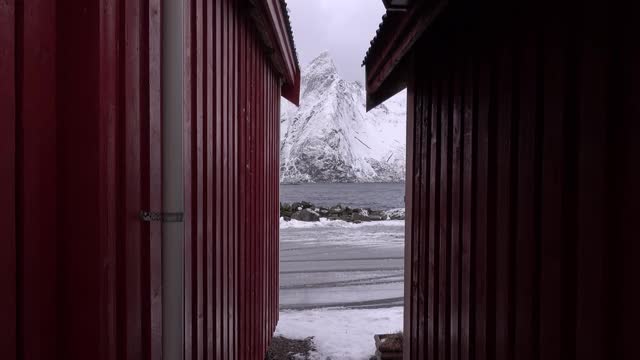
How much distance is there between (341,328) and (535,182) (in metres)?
4.82

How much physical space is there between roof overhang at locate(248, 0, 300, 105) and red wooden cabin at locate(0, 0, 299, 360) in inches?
39.2

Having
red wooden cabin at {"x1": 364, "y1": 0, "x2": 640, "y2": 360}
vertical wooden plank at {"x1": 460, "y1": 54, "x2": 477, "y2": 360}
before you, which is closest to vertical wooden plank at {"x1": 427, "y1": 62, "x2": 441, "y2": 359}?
red wooden cabin at {"x1": 364, "y1": 0, "x2": 640, "y2": 360}

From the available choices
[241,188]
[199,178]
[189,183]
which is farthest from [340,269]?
[189,183]

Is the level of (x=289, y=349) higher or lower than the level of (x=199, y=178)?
lower

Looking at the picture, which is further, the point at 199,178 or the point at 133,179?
the point at 199,178

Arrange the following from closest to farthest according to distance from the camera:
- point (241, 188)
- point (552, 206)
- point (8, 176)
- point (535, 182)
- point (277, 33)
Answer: point (8, 176)
point (552, 206)
point (535, 182)
point (241, 188)
point (277, 33)

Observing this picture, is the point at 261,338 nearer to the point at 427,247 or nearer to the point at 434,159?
the point at 427,247

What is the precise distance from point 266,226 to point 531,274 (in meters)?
3.81

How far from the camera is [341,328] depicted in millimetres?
6027

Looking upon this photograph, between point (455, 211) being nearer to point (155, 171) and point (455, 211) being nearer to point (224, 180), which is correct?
point (224, 180)

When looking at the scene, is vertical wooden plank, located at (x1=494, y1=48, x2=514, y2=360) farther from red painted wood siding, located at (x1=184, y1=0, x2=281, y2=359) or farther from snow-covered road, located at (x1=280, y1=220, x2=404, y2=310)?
snow-covered road, located at (x1=280, y1=220, x2=404, y2=310)

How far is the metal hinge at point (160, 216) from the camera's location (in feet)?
5.07

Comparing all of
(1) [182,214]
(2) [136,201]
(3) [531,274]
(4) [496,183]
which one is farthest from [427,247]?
(2) [136,201]

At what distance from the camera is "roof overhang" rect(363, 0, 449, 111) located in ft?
8.29
